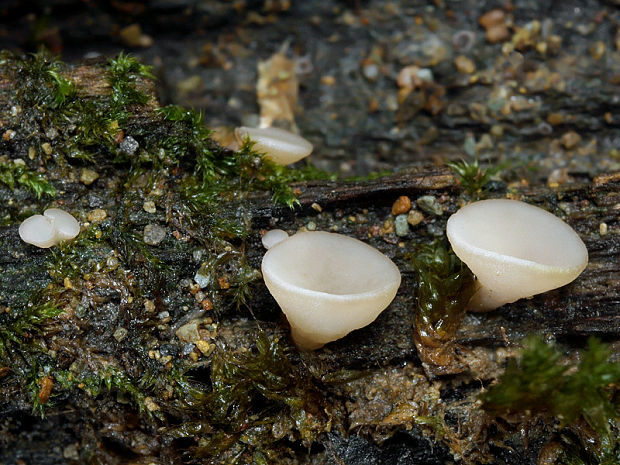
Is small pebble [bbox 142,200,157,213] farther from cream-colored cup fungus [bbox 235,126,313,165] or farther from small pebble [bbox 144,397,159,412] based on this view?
small pebble [bbox 144,397,159,412]

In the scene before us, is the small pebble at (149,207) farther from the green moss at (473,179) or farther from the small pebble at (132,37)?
the small pebble at (132,37)

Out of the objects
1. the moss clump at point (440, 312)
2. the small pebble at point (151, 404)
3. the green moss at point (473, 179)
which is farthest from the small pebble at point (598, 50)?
the small pebble at point (151, 404)

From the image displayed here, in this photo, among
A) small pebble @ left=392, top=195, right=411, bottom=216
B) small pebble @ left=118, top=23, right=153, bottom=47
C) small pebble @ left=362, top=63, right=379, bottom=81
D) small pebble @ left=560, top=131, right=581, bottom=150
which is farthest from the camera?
small pebble @ left=118, top=23, right=153, bottom=47

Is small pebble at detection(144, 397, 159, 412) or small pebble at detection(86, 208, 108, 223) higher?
small pebble at detection(86, 208, 108, 223)

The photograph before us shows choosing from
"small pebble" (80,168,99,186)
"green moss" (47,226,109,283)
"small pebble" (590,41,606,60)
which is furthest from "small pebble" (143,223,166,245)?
"small pebble" (590,41,606,60)

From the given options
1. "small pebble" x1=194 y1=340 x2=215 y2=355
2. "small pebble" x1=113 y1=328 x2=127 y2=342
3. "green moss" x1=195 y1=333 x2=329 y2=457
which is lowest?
"green moss" x1=195 y1=333 x2=329 y2=457

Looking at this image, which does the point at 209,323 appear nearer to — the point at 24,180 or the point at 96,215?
the point at 96,215

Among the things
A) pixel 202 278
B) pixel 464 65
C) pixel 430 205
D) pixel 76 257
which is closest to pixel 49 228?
pixel 76 257
